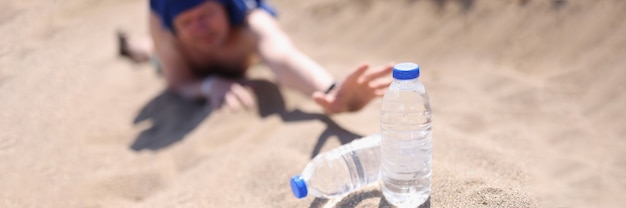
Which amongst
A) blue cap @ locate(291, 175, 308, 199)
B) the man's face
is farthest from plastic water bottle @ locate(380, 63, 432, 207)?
the man's face

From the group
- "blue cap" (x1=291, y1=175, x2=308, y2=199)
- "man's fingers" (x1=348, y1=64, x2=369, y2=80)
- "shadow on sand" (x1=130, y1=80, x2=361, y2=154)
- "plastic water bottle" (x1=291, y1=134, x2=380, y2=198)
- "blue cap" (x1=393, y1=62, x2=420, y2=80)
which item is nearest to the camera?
"blue cap" (x1=393, y1=62, x2=420, y2=80)

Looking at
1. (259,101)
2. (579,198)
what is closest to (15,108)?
(259,101)

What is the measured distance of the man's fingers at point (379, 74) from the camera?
1983mm

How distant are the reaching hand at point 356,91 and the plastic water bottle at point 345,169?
0.25 m

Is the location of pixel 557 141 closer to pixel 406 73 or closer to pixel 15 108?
pixel 406 73

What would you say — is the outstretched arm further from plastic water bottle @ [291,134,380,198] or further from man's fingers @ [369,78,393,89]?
plastic water bottle @ [291,134,380,198]

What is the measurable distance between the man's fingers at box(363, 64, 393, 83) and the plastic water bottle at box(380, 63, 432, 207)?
32 centimetres

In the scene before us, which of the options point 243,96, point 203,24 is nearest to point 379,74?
point 243,96

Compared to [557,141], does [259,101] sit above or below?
below

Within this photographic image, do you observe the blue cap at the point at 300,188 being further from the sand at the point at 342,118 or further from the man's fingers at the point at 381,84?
the man's fingers at the point at 381,84

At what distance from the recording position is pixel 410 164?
1.65m

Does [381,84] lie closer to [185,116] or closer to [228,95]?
[228,95]

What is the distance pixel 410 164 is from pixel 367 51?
1676mm

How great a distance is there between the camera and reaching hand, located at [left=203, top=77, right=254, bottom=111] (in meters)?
2.54
